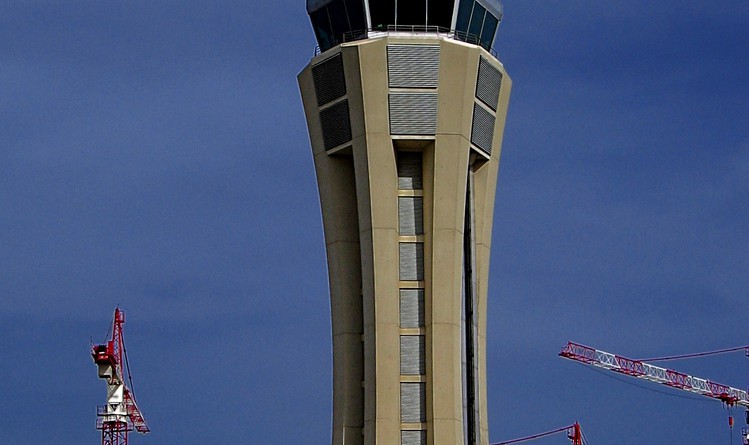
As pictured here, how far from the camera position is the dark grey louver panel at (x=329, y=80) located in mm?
86375

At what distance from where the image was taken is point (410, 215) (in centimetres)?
8569

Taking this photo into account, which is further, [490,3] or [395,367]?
[490,3]

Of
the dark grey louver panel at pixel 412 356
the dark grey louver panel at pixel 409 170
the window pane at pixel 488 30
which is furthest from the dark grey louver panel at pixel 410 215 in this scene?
the window pane at pixel 488 30

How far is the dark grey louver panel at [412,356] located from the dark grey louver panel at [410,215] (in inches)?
249

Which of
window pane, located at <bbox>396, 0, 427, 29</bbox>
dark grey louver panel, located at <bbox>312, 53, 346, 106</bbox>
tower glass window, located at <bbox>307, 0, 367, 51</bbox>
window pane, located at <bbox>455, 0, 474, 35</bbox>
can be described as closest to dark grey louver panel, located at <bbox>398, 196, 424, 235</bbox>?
dark grey louver panel, located at <bbox>312, 53, 346, 106</bbox>

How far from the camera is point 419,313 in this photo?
84750mm

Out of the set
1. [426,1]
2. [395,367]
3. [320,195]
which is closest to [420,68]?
[426,1]

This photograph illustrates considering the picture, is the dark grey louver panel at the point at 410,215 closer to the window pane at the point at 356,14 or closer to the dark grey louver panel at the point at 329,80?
the dark grey louver panel at the point at 329,80

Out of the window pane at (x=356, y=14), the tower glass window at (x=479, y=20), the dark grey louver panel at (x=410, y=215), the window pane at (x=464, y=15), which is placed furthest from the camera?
the tower glass window at (x=479, y=20)

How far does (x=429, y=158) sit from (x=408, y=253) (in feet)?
18.7

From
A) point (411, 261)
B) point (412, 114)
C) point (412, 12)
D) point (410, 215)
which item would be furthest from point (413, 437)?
point (412, 12)

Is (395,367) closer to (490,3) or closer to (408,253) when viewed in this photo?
(408,253)

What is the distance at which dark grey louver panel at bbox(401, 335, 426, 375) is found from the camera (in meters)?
84.1

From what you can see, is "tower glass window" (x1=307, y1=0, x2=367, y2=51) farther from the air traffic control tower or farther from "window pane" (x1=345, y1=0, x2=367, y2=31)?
the air traffic control tower
